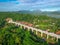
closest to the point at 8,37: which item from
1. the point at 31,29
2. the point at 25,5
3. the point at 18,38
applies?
the point at 18,38

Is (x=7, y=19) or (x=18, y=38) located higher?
(x=7, y=19)

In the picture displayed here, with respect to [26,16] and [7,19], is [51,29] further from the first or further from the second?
[7,19]

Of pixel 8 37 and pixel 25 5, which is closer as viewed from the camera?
pixel 8 37

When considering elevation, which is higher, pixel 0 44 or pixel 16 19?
pixel 16 19

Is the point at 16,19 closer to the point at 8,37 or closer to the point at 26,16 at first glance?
the point at 26,16

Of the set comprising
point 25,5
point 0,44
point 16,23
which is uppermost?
point 25,5

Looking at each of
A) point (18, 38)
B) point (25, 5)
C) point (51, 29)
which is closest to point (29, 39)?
point (18, 38)
